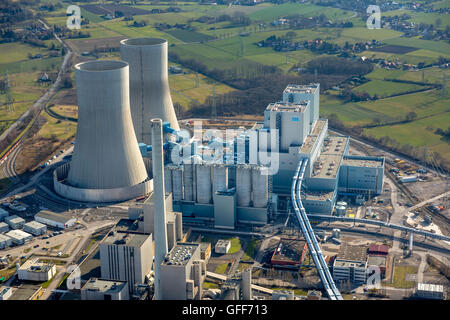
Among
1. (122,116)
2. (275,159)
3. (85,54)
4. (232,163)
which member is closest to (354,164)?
(275,159)

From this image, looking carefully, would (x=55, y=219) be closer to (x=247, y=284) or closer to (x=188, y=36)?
(x=247, y=284)

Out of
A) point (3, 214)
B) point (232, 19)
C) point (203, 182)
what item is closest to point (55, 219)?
point (3, 214)

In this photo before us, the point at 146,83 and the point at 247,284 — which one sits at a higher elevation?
the point at 146,83

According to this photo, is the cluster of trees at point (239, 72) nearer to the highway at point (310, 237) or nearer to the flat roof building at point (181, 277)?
the highway at point (310, 237)

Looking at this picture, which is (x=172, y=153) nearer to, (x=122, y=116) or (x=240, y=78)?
(x=122, y=116)

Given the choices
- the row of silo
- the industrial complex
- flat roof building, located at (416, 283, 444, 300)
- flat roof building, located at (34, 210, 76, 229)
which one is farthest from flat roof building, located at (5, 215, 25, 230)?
flat roof building, located at (416, 283, 444, 300)

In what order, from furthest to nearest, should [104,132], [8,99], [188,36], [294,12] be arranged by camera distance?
[294,12] < [188,36] < [8,99] < [104,132]

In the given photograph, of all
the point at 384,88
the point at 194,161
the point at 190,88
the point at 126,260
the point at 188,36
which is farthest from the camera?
the point at 188,36
